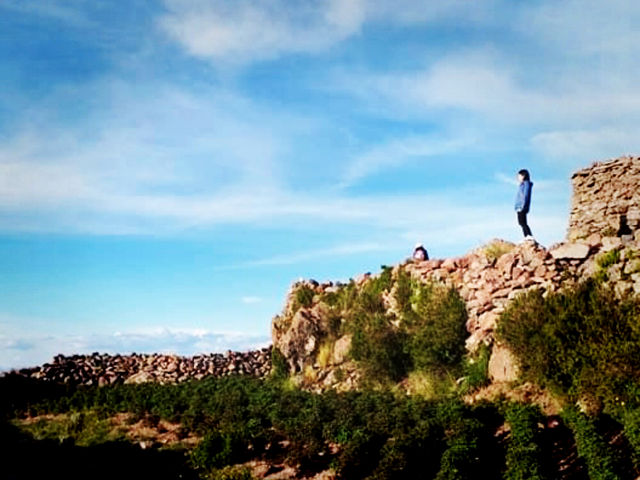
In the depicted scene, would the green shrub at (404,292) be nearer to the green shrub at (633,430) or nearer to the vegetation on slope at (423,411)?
the vegetation on slope at (423,411)

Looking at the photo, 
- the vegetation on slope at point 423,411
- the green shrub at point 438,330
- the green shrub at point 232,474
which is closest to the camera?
the vegetation on slope at point 423,411

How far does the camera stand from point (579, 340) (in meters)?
15.6

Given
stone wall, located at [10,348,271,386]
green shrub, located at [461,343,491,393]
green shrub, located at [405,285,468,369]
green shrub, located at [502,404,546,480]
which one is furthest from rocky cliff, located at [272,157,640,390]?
stone wall, located at [10,348,271,386]

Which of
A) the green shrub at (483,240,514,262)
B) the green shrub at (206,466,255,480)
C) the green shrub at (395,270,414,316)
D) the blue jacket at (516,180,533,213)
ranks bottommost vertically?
the green shrub at (206,466,255,480)

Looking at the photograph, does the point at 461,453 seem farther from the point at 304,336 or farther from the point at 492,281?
the point at 304,336

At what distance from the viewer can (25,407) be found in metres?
23.1

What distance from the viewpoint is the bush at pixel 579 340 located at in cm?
1458

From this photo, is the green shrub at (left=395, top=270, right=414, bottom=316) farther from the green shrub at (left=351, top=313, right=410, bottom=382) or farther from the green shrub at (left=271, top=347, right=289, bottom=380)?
the green shrub at (left=271, top=347, right=289, bottom=380)

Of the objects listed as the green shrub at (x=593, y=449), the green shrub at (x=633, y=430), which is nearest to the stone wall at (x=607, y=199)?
the green shrub at (x=633, y=430)

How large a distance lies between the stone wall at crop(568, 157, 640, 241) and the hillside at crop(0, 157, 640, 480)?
4 centimetres

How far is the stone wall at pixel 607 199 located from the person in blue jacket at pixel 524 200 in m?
1.43

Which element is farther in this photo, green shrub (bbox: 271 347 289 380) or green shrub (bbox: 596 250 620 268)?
green shrub (bbox: 271 347 289 380)

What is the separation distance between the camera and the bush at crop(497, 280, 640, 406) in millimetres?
14578

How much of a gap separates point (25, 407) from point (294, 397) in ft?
32.8
